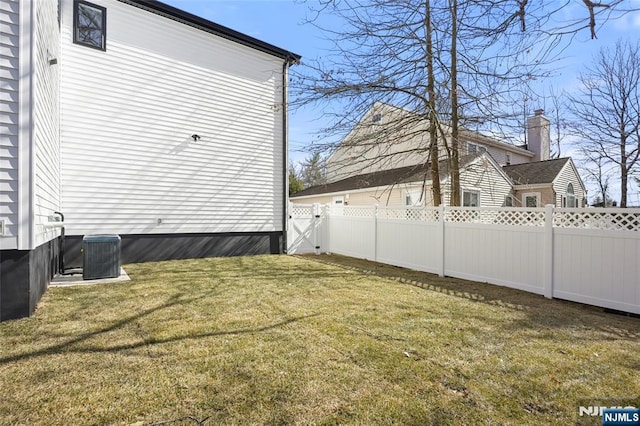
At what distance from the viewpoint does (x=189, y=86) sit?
344 inches

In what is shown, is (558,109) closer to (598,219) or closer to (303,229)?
(598,219)

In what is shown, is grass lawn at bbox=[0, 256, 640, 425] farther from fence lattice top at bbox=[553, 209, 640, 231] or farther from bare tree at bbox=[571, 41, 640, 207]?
bare tree at bbox=[571, 41, 640, 207]

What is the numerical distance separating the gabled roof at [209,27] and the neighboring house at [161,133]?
0.03m

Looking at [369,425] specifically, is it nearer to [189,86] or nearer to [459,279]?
[459,279]

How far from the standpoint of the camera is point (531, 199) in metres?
16.7

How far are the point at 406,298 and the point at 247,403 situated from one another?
3.46 meters

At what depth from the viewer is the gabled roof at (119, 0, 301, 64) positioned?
315 inches

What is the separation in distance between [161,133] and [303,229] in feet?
16.6

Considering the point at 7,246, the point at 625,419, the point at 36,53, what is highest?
the point at 36,53

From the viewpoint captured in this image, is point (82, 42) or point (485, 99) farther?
point (485, 99)

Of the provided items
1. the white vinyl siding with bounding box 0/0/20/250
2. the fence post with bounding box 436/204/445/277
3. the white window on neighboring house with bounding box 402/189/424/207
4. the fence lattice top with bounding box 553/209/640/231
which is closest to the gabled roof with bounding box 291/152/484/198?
the white window on neighboring house with bounding box 402/189/424/207

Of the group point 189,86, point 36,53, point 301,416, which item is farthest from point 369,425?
point 189,86

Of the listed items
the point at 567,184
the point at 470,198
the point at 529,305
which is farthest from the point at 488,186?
the point at 529,305

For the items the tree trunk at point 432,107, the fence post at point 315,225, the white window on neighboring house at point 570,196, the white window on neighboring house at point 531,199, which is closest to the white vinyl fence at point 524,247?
the tree trunk at point 432,107
